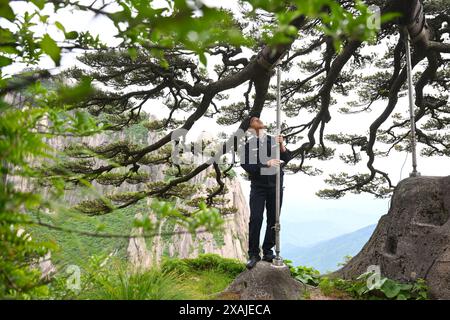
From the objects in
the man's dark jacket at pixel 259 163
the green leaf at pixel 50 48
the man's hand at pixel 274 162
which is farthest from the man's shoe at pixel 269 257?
the green leaf at pixel 50 48

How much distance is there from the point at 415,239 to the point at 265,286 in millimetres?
1589

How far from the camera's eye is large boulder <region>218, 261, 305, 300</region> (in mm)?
3158

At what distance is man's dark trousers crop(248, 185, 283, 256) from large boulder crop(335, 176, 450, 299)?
3.88 feet

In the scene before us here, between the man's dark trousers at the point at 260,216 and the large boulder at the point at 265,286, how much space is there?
18cm

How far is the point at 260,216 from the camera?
3.46 metres

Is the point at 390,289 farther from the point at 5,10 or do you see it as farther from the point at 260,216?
the point at 5,10

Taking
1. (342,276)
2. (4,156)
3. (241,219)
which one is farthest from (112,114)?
(241,219)

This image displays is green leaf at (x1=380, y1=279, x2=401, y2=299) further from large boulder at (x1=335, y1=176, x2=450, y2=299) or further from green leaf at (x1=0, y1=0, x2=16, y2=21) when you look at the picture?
green leaf at (x1=0, y1=0, x2=16, y2=21)

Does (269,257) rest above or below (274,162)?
below

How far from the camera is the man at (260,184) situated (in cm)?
343

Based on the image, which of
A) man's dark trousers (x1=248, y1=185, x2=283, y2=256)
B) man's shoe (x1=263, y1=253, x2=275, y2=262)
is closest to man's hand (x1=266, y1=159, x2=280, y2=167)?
man's dark trousers (x1=248, y1=185, x2=283, y2=256)

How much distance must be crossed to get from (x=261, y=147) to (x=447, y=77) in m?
5.01

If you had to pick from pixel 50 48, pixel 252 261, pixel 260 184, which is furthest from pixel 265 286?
pixel 50 48
